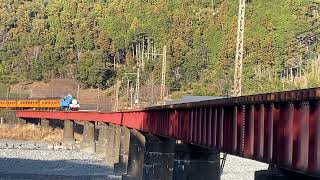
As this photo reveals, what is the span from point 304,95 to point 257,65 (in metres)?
140

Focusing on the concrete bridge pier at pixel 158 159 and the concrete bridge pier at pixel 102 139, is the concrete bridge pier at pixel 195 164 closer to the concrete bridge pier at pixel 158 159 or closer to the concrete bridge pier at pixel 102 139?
the concrete bridge pier at pixel 158 159

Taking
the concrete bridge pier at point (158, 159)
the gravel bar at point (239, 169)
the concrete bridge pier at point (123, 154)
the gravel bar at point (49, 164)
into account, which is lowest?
the gravel bar at point (239, 169)

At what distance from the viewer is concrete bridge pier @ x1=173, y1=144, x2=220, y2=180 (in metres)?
30.9

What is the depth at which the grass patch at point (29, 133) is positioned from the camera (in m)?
107

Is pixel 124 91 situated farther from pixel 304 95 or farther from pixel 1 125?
pixel 304 95

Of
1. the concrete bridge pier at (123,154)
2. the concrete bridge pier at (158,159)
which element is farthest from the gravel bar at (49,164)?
the concrete bridge pier at (158,159)

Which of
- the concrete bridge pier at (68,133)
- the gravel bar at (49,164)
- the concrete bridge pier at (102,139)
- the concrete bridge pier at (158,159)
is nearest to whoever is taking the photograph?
the concrete bridge pier at (158,159)

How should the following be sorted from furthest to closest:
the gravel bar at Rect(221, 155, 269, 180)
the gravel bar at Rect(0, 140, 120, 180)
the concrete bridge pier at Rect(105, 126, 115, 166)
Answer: the concrete bridge pier at Rect(105, 126, 115, 166)
the gravel bar at Rect(221, 155, 269, 180)
the gravel bar at Rect(0, 140, 120, 180)

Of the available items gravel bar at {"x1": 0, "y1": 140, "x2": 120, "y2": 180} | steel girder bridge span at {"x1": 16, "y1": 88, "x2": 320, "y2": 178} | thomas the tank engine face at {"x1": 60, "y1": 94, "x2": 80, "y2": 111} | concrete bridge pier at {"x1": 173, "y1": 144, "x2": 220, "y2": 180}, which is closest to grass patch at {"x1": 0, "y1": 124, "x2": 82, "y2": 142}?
thomas the tank engine face at {"x1": 60, "y1": 94, "x2": 80, "y2": 111}

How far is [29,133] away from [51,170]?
48988 mm

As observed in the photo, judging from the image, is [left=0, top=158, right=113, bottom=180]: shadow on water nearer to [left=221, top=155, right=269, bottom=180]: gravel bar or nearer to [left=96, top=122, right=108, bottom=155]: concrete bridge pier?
[left=96, top=122, right=108, bottom=155]: concrete bridge pier

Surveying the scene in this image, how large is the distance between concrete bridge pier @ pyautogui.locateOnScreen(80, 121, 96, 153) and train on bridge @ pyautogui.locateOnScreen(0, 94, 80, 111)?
6464 mm

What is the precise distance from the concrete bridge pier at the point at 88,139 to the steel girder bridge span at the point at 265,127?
58944 mm

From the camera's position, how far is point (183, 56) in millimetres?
189750
